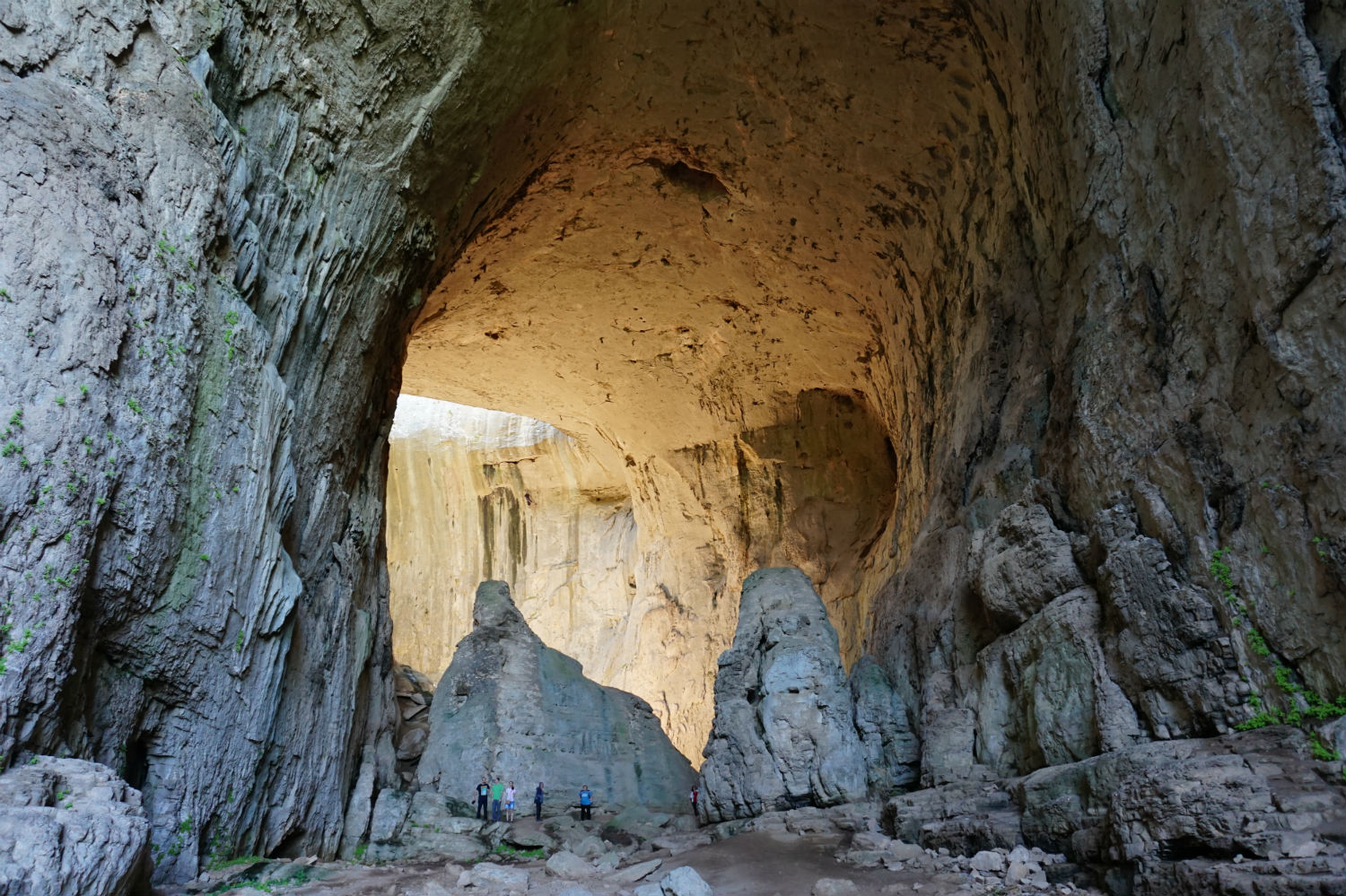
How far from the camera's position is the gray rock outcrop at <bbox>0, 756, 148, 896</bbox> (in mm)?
5004

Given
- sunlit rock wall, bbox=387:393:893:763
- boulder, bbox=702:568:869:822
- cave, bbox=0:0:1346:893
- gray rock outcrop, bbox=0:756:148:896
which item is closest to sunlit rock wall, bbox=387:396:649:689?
sunlit rock wall, bbox=387:393:893:763

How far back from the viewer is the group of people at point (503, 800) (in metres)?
14.5

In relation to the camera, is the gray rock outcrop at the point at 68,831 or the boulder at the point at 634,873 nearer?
the gray rock outcrop at the point at 68,831

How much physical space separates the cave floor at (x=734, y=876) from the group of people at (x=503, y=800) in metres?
3.10

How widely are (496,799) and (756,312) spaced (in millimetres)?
10798

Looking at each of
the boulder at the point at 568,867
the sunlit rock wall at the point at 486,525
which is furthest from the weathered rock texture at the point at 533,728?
the sunlit rock wall at the point at 486,525

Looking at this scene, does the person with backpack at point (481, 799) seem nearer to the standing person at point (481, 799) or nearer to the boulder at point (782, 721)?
the standing person at point (481, 799)

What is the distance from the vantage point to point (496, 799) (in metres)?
14.5

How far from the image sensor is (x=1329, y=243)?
6.21 m

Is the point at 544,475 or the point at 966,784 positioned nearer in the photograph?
the point at 966,784

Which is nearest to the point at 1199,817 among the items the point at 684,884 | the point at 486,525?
the point at 684,884

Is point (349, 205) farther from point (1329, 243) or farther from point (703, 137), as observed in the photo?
point (1329, 243)

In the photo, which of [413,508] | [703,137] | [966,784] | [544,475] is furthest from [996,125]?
[413,508]

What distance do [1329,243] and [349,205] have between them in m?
10.4
